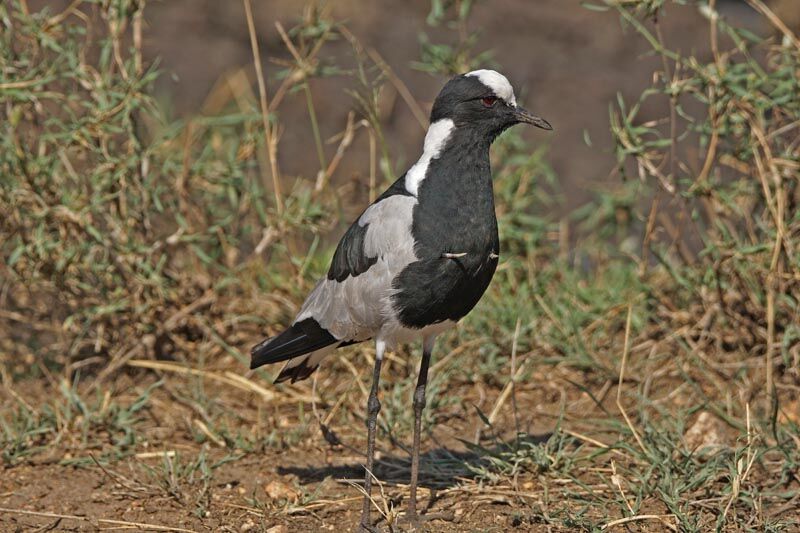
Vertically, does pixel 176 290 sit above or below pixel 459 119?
below

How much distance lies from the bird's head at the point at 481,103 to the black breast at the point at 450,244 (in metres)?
0.10

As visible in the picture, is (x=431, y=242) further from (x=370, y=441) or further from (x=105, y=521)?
(x=105, y=521)

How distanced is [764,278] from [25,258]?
3.00 m

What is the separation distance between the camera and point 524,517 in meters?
3.61

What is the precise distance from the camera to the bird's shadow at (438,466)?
3941mm

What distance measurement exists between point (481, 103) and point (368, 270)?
64cm

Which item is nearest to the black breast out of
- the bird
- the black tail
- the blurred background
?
the bird

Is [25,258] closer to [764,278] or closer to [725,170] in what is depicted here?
[764,278]

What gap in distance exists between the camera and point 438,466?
4074mm

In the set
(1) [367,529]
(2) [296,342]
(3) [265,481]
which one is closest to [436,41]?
(2) [296,342]

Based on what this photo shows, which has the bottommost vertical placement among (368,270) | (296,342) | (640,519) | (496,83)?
(640,519)

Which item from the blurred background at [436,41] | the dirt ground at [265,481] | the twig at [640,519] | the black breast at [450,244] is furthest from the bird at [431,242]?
the blurred background at [436,41]

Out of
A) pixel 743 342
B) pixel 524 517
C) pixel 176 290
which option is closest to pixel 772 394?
pixel 743 342

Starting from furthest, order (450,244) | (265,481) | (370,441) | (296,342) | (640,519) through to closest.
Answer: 1. (265,481)
2. (296,342)
3. (370,441)
4. (640,519)
5. (450,244)
